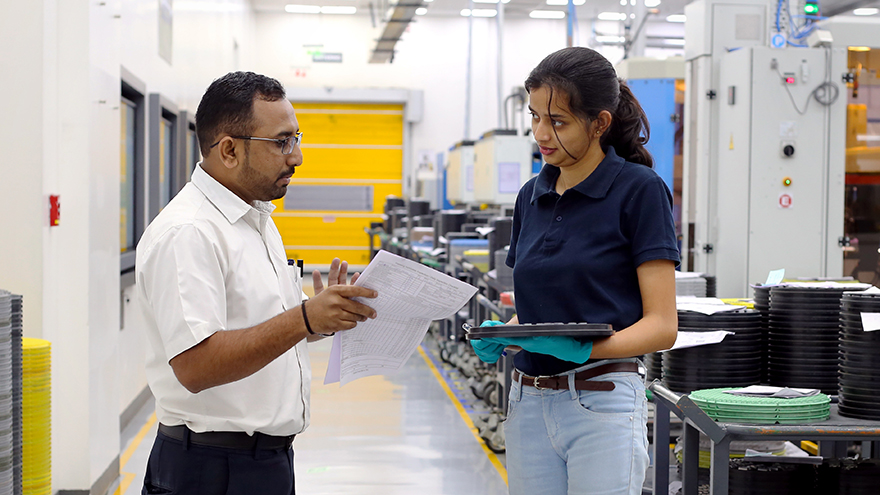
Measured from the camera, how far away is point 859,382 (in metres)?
2.53

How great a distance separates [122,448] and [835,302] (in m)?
4.09

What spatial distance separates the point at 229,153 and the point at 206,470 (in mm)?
638

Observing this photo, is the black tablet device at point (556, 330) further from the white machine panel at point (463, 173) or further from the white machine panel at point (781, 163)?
the white machine panel at point (463, 173)

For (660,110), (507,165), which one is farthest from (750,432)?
(507,165)

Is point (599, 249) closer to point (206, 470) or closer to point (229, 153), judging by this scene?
point (229, 153)

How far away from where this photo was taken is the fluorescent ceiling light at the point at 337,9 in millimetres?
15062

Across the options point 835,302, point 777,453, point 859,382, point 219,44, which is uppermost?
point 219,44

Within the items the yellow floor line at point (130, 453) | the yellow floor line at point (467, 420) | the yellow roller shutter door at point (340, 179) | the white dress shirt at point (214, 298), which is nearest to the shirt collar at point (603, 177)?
the white dress shirt at point (214, 298)

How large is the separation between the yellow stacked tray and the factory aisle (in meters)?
1.23

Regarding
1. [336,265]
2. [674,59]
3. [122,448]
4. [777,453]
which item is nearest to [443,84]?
[674,59]

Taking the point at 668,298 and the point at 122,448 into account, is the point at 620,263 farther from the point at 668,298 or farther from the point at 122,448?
the point at 122,448

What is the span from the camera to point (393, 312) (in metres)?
1.62

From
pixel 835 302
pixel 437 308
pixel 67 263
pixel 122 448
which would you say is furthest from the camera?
pixel 122 448

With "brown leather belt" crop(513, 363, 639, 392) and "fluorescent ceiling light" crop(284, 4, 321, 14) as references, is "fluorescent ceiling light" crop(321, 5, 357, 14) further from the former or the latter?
"brown leather belt" crop(513, 363, 639, 392)
